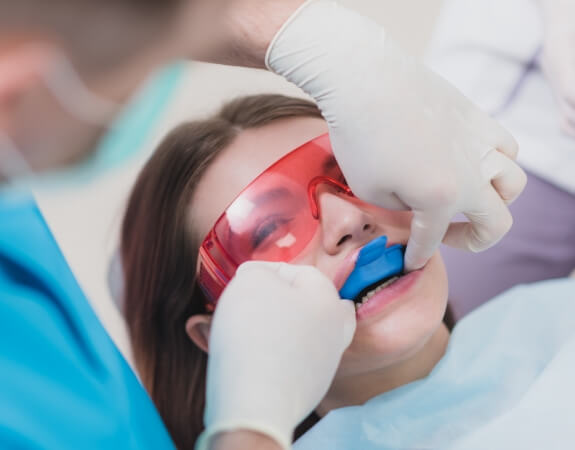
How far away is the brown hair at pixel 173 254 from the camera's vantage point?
1062 millimetres

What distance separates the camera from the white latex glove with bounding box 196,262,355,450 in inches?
26.8

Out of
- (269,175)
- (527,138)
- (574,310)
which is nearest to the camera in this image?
(269,175)

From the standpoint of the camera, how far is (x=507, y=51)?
5.16ft

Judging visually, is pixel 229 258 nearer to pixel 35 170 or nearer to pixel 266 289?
pixel 266 289

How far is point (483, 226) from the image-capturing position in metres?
0.95

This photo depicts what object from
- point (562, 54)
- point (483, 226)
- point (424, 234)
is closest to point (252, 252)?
point (424, 234)

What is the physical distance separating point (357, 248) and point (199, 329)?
0.36 meters

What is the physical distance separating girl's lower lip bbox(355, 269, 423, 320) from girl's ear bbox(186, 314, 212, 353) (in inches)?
11.7

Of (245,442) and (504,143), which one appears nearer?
(245,442)

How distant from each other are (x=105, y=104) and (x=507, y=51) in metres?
1.35

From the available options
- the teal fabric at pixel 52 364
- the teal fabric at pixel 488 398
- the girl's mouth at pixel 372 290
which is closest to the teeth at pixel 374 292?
the girl's mouth at pixel 372 290

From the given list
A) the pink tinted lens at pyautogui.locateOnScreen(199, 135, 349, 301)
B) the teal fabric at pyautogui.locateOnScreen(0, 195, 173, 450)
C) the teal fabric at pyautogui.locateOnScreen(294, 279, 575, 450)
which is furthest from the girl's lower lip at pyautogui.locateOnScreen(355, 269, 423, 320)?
the teal fabric at pyautogui.locateOnScreen(0, 195, 173, 450)

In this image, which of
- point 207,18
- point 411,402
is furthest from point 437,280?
point 207,18

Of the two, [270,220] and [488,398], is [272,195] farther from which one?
[488,398]
